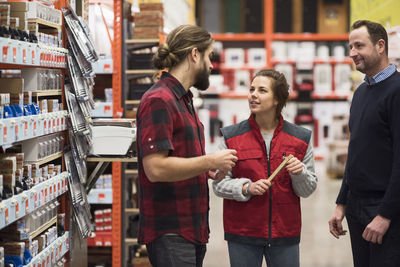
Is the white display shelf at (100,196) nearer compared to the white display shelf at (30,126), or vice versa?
the white display shelf at (30,126)

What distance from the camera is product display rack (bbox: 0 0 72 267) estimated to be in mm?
2717

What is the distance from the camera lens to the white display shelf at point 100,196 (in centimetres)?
498

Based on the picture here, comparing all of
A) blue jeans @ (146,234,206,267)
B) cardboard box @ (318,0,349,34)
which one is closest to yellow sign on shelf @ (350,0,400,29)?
blue jeans @ (146,234,206,267)

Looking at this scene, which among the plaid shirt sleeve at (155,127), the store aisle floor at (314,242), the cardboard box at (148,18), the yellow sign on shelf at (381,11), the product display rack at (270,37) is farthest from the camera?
the product display rack at (270,37)

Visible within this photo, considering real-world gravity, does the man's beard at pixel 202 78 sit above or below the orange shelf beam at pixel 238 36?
below

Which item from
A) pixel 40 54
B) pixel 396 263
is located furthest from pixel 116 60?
pixel 396 263

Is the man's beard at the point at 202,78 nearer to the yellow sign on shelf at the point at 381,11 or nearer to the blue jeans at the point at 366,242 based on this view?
the blue jeans at the point at 366,242

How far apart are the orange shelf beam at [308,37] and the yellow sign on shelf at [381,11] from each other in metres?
4.78

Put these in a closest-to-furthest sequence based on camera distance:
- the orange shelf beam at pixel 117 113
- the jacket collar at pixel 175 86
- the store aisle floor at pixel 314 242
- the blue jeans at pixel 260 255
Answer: the jacket collar at pixel 175 86 < the blue jeans at pixel 260 255 < the orange shelf beam at pixel 117 113 < the store aisle floor at pixel 314 242

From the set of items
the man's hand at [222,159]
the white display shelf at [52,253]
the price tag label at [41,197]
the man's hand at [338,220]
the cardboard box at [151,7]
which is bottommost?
the white display shelf at [52,253]

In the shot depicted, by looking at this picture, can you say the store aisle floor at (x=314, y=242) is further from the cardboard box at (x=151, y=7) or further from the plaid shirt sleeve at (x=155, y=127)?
the plaid shirt sleeve at (x=155, y=127)

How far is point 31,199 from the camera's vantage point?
3057 millimetres

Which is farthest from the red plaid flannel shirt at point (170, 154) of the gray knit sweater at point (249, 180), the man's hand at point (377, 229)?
the man's hand at point (377, 229)

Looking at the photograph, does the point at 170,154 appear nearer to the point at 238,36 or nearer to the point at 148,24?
the point at 148,24
